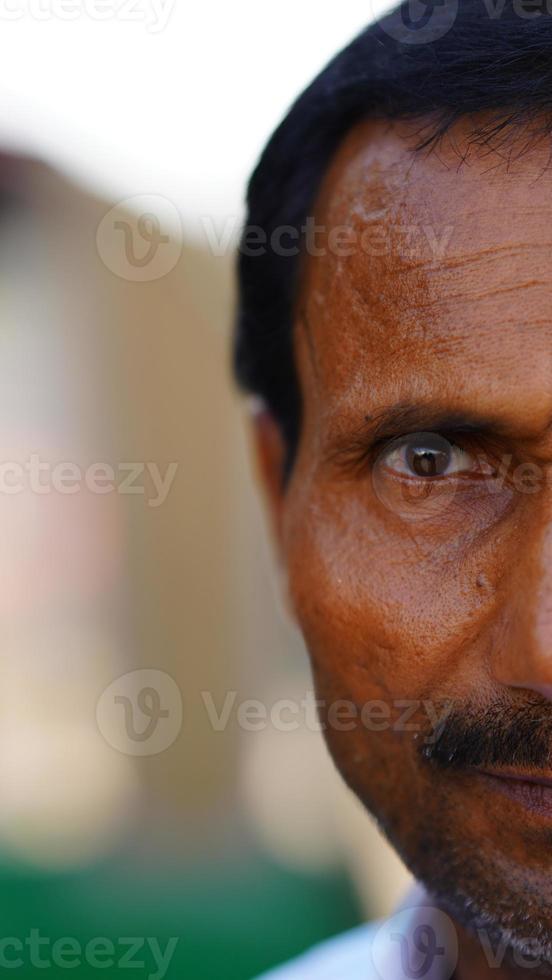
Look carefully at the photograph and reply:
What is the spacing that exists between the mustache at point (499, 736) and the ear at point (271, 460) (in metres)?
0.89

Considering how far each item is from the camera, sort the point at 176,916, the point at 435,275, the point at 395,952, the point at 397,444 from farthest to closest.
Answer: the point at 176,916, the point at 395,952, the point at 397,444, the point at 435,275

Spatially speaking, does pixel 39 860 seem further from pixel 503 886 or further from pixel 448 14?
pixel 448 14

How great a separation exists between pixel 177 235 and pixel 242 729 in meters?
3.55

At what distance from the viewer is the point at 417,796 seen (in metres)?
1.67

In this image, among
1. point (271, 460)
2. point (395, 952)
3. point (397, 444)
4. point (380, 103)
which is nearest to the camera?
point (397, 444)

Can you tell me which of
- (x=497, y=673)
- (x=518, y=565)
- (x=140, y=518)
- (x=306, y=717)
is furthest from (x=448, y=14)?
(x=306, y=717)

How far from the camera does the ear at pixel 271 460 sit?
7.88 ft

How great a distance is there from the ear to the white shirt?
85cm

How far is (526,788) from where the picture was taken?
150 centimetres

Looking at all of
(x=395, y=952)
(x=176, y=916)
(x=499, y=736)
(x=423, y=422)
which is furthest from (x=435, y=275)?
(x=176, y=916)

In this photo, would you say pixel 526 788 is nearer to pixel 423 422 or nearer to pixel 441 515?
pixel 441 515

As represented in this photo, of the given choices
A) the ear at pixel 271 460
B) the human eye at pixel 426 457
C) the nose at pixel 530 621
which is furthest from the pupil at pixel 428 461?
the ear at pixel 271 460

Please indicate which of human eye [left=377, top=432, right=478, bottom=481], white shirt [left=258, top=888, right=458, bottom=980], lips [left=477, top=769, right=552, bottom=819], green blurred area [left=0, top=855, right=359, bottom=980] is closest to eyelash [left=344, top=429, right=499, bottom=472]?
human eye [left=377, top=432, right=478, bottom=481]

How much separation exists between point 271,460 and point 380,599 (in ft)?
2.69
